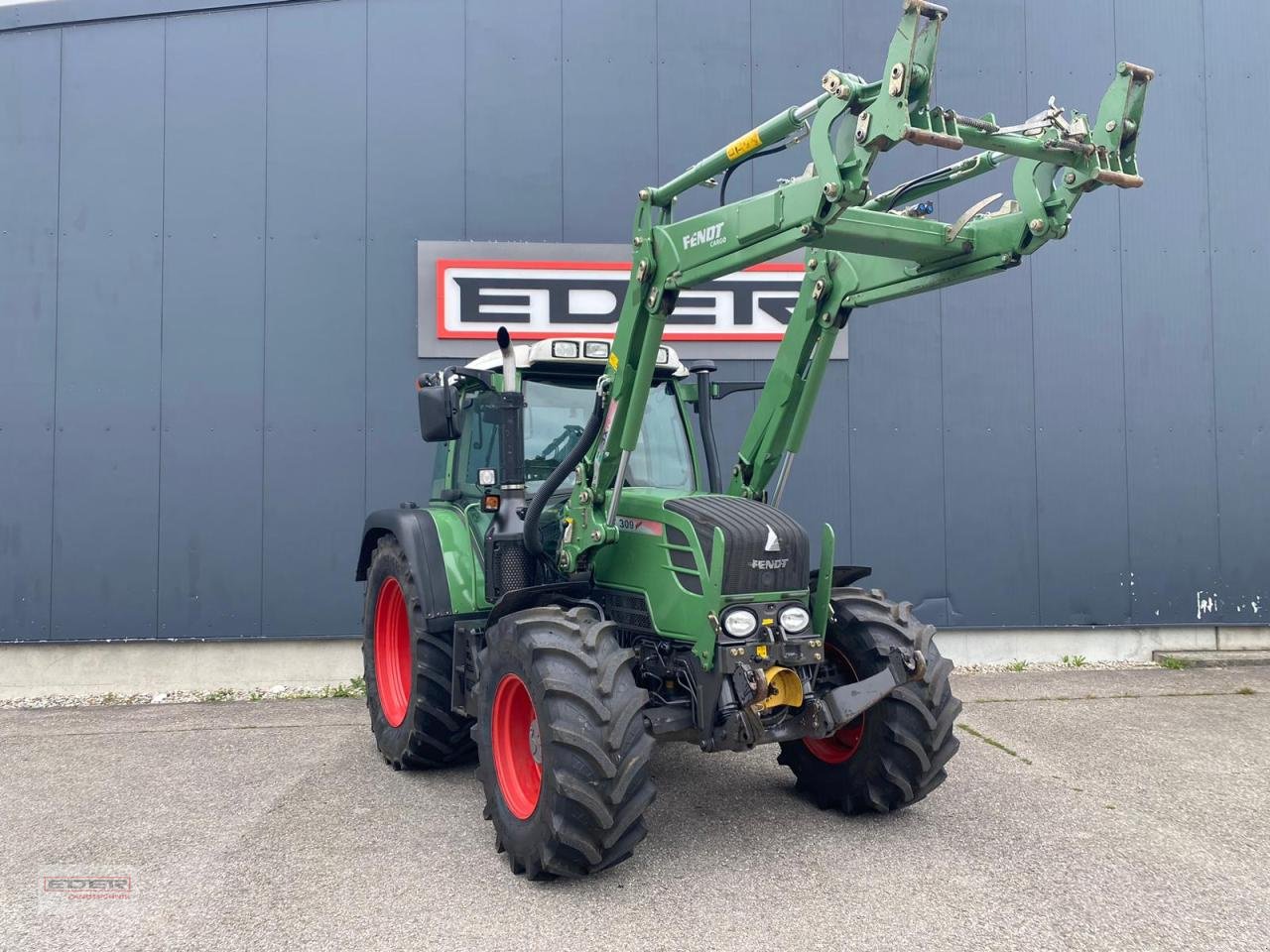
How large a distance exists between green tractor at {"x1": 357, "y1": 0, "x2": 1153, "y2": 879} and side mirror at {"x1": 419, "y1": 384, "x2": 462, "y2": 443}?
0.05 ft

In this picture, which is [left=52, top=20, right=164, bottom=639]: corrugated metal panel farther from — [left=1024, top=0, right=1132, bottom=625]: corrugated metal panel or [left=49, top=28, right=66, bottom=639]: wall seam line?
[left=1024, top=0, right=1132, bottom=625]: corrugated metal panel

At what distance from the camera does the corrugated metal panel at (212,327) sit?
25.6 feet

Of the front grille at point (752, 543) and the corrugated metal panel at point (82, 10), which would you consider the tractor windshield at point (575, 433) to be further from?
the corrugated metal panel at point (82, 10)

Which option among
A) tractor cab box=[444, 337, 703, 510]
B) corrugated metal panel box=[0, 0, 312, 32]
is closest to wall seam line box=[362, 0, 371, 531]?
corrugated metal panel box=[0, 0, 312, 32]

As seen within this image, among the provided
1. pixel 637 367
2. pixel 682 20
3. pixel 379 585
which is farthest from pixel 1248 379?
pixel 379 585

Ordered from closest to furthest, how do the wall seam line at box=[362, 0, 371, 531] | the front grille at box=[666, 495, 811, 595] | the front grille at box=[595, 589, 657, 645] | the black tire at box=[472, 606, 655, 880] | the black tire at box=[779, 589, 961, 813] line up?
the black tire at box=[472, 606, 655, 880]
the front grille at box=[666, 495, 811, 595]
the black tire at box=[779, 589, 961, 813]
the front grille at box=[595, 589, 657, 645]
the wall seam line at box=[362, 0, 371, 531]

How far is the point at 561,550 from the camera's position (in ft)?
15.1

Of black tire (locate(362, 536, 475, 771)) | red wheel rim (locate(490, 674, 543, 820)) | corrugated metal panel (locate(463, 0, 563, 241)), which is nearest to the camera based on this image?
red wheel rim (locate(490, 674, 543, 820))

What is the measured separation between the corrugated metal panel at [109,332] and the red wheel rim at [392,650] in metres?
2.85

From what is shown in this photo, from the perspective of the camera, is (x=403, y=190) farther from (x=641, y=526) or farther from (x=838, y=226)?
(x=838, y=226)

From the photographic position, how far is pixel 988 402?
8484 mm

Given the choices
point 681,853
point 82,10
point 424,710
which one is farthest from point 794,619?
point 82,10

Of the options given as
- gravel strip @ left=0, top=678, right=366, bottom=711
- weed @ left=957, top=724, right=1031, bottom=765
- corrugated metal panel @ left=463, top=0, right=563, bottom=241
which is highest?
corrugated metal panel @ left=463, top=0, right=563, bottom=241

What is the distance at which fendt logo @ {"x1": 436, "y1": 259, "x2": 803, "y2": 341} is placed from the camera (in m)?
8.09
